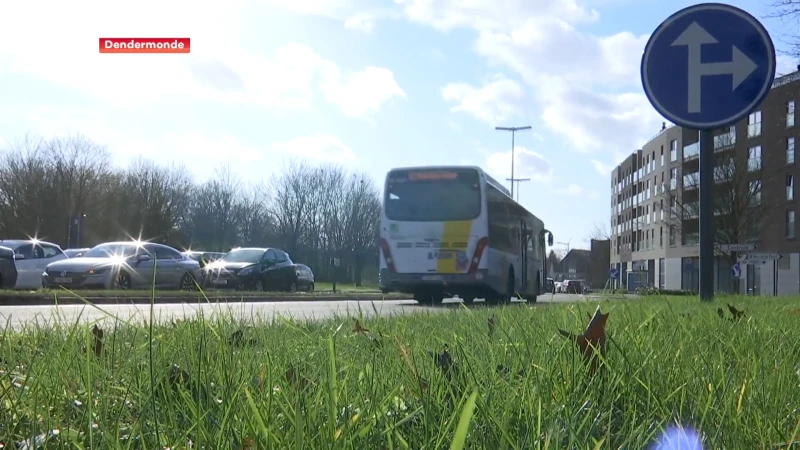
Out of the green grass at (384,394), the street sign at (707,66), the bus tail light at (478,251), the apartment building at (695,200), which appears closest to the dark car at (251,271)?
the bus tail light at (478,251)

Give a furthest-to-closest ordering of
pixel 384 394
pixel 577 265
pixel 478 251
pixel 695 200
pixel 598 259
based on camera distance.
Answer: pixel 577 265 < pixel 598 259 < pixel 695 200 < pixel 478 251 < pixel 384 394

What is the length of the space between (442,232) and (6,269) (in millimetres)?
10279

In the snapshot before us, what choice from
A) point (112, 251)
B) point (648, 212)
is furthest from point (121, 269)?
point (648, 212)

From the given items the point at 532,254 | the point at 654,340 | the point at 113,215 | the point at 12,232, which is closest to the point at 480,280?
the point at 532,254

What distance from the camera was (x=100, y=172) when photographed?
185ft

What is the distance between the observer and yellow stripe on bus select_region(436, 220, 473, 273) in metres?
17.7

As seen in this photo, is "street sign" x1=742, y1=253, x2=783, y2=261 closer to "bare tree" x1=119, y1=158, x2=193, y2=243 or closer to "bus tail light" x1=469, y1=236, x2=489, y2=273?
"bus tail light" x1=469, y1=236, x2=489, y2=273

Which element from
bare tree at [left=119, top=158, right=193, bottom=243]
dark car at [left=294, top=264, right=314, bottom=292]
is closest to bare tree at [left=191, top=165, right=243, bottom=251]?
bare tree at [left=119, top=158, right=193, bottom=243]

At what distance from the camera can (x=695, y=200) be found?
60250 millimetres

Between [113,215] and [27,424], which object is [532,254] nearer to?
[27,424]

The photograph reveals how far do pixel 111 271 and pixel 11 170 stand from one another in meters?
39.9

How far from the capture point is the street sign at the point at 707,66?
6613mm

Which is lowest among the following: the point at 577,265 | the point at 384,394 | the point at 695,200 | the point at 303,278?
the point at 303,278

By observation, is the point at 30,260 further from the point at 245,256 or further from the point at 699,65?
the point at 699,65
